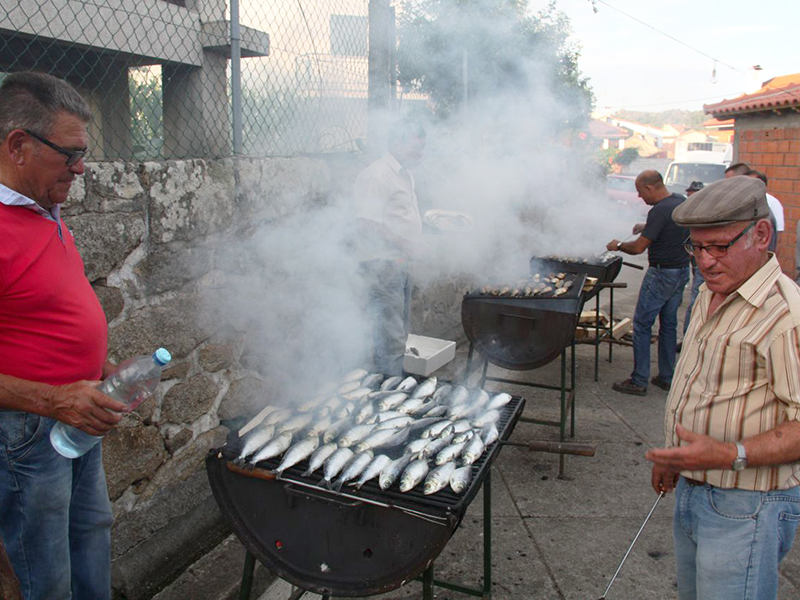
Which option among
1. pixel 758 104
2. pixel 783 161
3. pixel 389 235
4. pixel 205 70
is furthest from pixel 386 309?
pixel 758 104

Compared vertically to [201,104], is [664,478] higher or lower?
lower

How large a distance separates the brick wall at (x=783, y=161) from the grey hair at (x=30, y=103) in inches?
385

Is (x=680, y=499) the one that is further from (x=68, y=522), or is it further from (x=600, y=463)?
(x=600, y=463)

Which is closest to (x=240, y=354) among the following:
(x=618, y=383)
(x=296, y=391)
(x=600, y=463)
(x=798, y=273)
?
(x=296, y=391)

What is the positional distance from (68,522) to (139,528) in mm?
756

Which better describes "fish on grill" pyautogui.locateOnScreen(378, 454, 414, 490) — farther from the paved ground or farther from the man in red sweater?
the paved ground

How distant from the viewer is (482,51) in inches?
277

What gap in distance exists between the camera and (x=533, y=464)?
4.42m

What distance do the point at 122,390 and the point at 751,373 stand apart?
1957mm

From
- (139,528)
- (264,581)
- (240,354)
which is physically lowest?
(264,581)

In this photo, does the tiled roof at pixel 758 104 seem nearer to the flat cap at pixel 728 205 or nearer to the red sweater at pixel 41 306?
the flat cap at pixel 728 205

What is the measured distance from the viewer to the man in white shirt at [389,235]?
A: 172 inches

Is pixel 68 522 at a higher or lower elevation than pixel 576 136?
lower

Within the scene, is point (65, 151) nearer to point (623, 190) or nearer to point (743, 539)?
point (743, 539)
